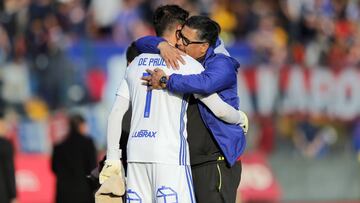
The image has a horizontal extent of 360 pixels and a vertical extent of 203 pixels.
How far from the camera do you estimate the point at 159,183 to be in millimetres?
7676

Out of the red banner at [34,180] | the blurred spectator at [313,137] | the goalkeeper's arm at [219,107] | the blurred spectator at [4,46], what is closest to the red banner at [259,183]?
the blurred spectator at [313,137]

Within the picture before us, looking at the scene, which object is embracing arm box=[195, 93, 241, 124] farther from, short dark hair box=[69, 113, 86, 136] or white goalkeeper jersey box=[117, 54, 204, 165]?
short dark hair box=[69, 113, 86, 136]

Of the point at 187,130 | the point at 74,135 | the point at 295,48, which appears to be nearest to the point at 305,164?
the point at 295,48

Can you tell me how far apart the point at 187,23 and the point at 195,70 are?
15.5 inches

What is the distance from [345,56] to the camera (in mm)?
20656

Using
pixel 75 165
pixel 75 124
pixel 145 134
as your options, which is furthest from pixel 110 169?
pixel 75 124

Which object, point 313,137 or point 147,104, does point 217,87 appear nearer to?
point 147,104

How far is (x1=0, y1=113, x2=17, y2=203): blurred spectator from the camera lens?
12.4 meters

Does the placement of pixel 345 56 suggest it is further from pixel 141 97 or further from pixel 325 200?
pixel 141 97

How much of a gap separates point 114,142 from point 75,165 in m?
5.23

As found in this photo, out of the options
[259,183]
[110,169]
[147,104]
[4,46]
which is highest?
[4,46]

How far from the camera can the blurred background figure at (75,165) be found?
1301 centimetres

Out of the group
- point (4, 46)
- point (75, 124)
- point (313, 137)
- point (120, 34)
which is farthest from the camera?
point (313, 137)

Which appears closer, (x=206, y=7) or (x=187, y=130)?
(x=187, y=130)
